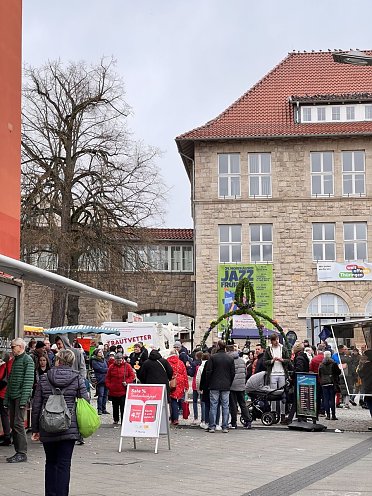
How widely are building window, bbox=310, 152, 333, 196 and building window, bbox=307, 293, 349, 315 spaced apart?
15.7ft

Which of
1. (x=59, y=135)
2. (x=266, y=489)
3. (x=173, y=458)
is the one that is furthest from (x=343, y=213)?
(x=266, y=489)

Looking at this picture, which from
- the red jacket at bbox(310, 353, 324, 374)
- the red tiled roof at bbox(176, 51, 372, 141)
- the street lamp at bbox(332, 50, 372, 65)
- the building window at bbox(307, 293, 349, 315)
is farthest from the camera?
the red tiled roof at bbox(176, 51, 372, 141)

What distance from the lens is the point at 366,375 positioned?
18.8 metres

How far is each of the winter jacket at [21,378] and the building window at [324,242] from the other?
31.6 metres

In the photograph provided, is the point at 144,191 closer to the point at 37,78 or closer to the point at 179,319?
the point at 37,78

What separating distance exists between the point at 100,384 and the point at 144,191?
61.2ft

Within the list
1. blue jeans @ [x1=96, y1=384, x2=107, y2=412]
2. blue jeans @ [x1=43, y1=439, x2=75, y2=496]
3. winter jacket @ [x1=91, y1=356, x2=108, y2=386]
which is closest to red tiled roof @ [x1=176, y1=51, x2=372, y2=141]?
winter jacket @ [x1=91, y1=356, x2=108, y2=386]

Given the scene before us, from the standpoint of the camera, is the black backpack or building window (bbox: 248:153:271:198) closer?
the black backpack

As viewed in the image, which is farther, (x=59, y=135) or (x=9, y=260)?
(x=59, y=135)

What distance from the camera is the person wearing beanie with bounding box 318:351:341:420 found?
20.5 m

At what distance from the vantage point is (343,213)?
4384 cm

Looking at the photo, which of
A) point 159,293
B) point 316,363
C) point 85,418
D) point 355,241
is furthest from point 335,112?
point 85,418

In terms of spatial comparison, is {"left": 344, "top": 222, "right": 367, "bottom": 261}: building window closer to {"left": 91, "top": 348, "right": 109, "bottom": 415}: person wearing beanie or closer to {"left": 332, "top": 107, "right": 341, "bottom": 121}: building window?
{"left": 332, "top": 107, "right": 341, "bottom": 121}: building window

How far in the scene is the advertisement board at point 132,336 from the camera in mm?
33938
